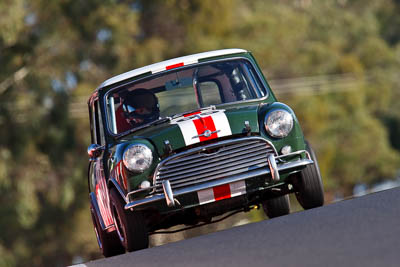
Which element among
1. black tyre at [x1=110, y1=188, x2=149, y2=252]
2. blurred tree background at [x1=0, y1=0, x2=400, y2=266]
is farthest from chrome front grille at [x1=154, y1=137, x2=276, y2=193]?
blurred tree background at [x1=0, y1=0, x2=400, y2=266]

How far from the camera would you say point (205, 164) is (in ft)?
26.1

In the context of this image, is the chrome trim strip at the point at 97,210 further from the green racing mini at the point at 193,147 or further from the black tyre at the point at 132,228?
the black tyre at the point at 132,228

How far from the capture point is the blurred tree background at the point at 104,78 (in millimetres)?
33031

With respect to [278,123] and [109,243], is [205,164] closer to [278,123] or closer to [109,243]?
[278,123]

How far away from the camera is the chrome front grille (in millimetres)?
7938

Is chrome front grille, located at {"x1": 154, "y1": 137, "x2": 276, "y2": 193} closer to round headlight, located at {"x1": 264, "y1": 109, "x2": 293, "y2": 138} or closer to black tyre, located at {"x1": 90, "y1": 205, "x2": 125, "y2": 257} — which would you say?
round headlight, located at {"x1": 264, "y1": 109, "x2": 293, "y2": 138}

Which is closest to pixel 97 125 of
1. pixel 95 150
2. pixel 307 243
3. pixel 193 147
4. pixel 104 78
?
pixel 95 150

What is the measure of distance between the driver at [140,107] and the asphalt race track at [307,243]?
154cm

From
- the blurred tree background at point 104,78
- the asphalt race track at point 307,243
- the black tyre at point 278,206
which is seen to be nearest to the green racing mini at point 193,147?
the asphalt race track at point 307,243

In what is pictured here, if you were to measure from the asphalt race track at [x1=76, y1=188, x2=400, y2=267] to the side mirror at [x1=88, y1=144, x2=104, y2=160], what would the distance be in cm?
174

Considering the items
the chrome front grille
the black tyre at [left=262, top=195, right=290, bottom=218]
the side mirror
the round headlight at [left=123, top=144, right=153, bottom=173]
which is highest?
the side mirror

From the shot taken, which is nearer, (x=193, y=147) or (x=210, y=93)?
(x=193, y=147)

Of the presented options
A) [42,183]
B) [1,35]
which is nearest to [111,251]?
[1,35]

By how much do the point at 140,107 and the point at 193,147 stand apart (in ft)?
3.71
